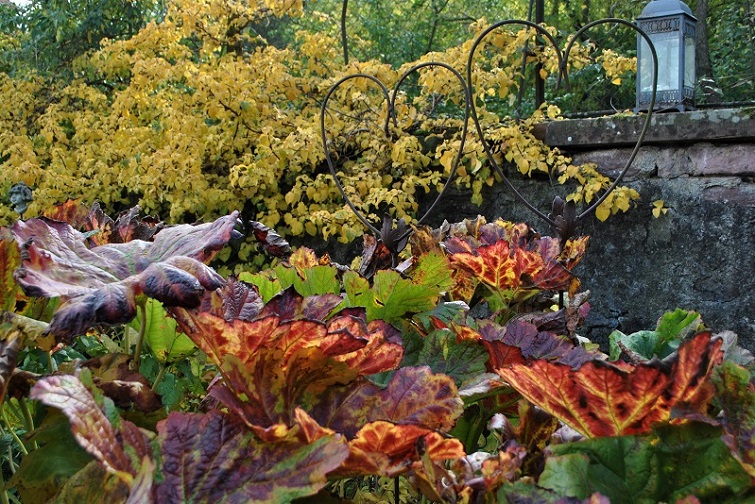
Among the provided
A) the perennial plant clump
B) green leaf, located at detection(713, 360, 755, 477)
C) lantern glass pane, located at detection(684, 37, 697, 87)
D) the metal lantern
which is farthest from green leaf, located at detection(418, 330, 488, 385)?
lantern glass pane, located at detection(684, 37, 697, 87)

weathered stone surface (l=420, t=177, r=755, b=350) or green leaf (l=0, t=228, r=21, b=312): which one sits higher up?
green leaf (l=0, t=228, r=21, b=312)

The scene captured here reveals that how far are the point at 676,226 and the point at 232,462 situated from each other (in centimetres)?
295

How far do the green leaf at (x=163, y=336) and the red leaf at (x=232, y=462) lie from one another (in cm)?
28

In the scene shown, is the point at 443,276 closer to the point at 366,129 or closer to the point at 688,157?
the point at 688,157

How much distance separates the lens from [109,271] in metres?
0.58

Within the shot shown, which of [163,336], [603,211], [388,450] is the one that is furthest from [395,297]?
[603,211]

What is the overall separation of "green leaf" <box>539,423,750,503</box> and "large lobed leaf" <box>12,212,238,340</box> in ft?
0.81

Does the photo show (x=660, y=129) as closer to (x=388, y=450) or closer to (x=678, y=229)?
(x=678, y=229)

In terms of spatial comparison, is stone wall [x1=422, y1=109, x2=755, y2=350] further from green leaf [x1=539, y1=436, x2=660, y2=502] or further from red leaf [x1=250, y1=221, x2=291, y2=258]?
green leaf [x1=539, y1=436, x2=660, y2=502]

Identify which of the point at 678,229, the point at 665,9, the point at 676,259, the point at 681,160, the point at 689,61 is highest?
the point at 665,9

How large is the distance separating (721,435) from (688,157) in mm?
2867

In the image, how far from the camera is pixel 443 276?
0.84m

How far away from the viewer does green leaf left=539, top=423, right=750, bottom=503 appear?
1.41 feet

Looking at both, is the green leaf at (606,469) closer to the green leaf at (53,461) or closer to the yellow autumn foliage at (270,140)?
the green leaf at (53,461)
